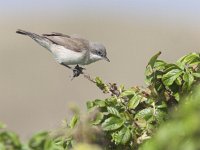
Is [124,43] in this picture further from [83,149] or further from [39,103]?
[83,149]

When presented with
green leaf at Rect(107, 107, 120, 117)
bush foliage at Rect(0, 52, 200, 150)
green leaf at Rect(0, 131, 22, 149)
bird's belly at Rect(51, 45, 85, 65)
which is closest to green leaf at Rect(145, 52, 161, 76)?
bush foliage at Rect(0, 52, 200, 150)

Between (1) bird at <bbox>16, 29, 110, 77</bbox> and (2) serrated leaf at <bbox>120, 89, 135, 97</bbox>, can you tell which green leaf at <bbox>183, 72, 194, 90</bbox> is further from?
(1) bird at <bbox>16, 29, 110, 77</bbox>

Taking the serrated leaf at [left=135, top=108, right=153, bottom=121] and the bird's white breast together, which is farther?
the bird's white breast

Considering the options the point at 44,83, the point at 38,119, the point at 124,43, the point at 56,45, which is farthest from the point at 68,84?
the point at 56,45

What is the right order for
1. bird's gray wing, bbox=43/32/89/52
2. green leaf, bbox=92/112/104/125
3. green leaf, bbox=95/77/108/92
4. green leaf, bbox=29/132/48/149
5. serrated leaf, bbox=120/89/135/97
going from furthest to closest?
1. bird's gray wing, bbox=43/32/89/52
2. green leaf, bbox=95/77/108/92
3. serrated leaf, bbox=120/89/135/97
4. green leaf, bbox=92/112/104/125
5. green leaf, bbox=29/132/48/149

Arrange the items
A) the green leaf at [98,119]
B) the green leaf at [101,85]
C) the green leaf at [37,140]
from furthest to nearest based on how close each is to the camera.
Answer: the green leaf at [101,85] < the green leaf at [98,119] < the green leaf at [37,140]

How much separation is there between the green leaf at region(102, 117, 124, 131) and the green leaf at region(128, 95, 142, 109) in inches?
7.5

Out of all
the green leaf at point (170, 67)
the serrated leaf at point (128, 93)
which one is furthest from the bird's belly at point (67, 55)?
the green leaf at point (170, 67)

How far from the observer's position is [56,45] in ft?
44.8

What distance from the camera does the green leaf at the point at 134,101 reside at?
4.30m

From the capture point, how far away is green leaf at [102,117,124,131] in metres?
4.11

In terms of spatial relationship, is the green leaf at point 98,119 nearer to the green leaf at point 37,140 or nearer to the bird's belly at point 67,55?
the green leaf at point 37,140

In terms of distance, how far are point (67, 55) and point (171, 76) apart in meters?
9.22

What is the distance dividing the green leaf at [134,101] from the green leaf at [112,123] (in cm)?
19
